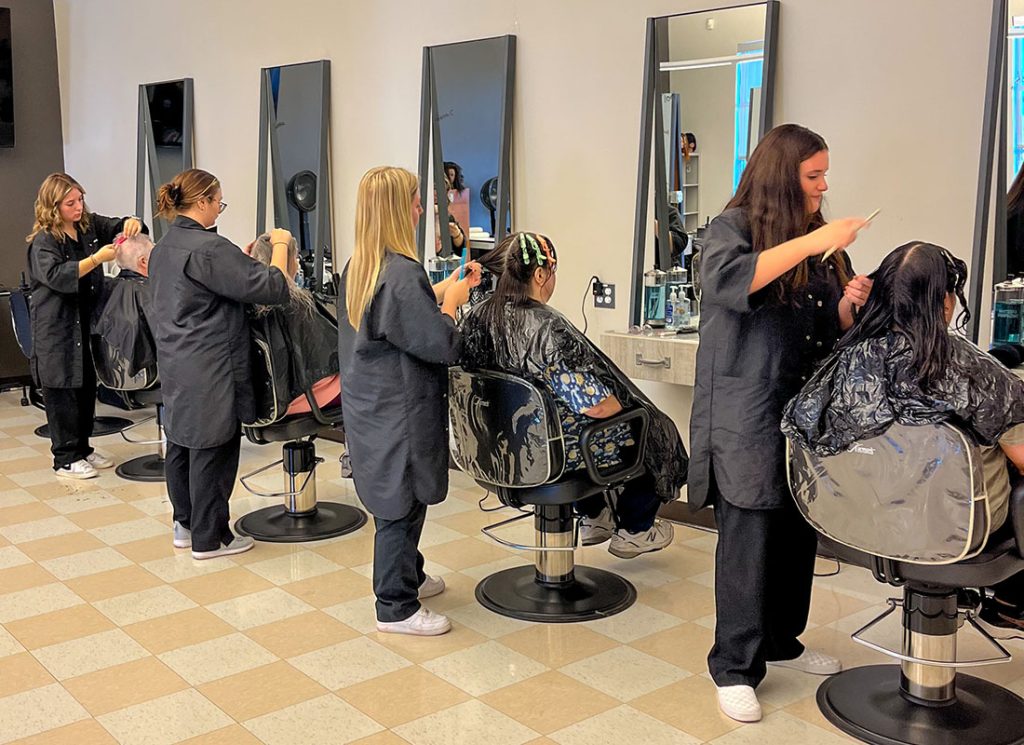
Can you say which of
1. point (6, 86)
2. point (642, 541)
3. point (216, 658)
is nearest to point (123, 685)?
point (216, 658)

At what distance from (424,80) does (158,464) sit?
2.17m

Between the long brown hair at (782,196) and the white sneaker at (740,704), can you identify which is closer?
the long brown hair at (782,196)

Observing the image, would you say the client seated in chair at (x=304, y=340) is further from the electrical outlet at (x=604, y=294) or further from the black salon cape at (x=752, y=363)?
the black salon cape at (x=752, y=363)

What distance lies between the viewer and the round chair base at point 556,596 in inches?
128

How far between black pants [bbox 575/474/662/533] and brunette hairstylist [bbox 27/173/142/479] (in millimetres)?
2375

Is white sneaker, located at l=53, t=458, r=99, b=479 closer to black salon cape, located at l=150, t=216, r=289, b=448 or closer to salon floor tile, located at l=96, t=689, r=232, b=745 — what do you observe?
black salon cape, located at l=150, t=216, r=289, b=448

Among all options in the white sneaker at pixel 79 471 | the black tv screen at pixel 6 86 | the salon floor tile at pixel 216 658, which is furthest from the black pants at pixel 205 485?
the black tv screen at pixel 6 86

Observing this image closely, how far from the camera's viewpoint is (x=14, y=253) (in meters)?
7.25

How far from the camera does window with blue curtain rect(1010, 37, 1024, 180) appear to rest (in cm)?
317

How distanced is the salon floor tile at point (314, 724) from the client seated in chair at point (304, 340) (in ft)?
4.60

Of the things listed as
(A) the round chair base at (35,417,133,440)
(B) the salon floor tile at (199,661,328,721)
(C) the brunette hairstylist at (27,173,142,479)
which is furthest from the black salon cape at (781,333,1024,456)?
(A) the round chair base at (35,417,133,440)

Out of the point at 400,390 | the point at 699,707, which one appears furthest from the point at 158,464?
the point at 699,707

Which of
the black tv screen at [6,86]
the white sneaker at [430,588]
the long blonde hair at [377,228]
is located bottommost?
the white sneaker at [430,588]

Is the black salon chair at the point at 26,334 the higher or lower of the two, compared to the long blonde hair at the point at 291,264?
lower
